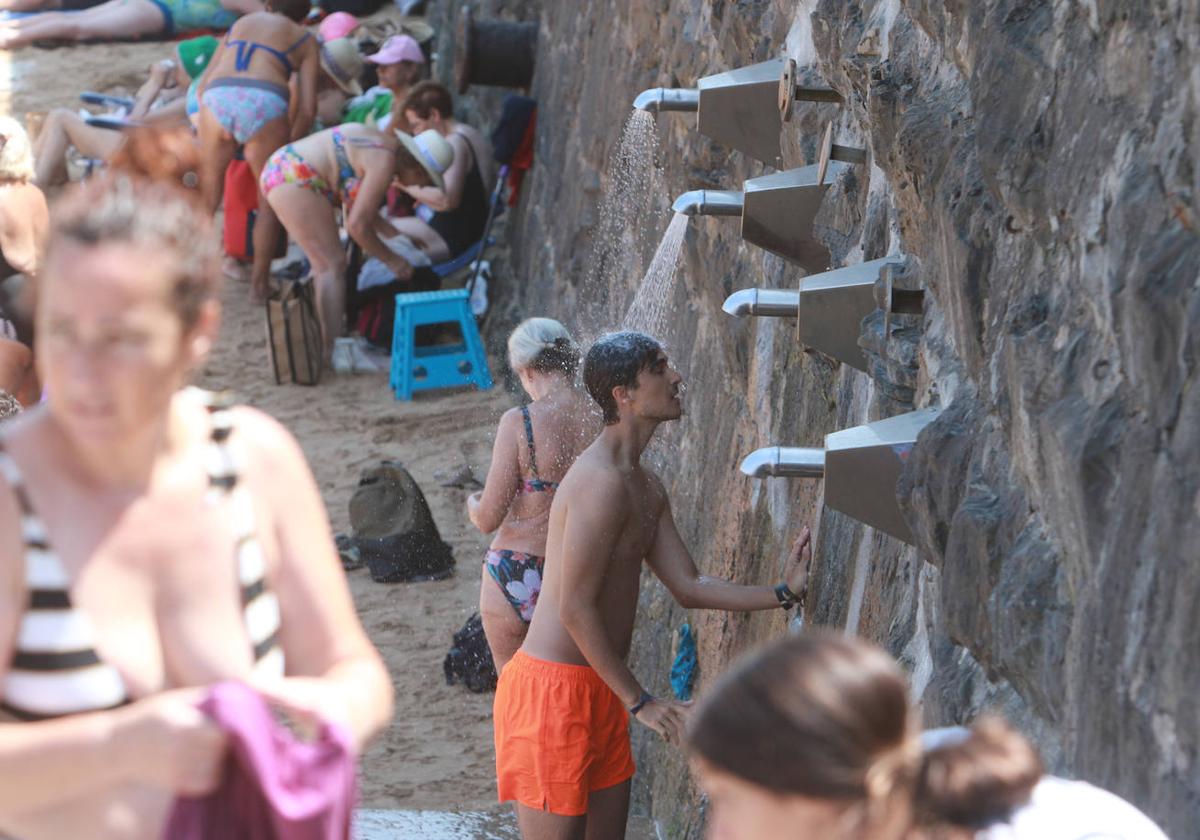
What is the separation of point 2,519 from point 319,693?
1.02ft

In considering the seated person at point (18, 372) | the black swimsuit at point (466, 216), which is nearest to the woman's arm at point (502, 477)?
the seated person at point (18, 372)

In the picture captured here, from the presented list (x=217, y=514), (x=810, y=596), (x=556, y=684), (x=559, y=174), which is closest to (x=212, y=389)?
(x=559, y=174)

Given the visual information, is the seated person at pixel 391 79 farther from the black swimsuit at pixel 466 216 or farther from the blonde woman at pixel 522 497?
the blonde woman at pixel 522 497

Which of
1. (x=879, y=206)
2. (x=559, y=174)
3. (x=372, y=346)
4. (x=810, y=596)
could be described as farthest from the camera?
(x=372, y=346)

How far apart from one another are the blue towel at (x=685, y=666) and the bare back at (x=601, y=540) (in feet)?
2.27

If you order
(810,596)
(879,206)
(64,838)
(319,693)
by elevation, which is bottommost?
(810,596)

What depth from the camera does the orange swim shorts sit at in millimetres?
3311

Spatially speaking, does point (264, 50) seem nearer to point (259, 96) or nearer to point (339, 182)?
point (259, 96)

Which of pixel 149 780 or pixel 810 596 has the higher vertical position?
pixel 149 780

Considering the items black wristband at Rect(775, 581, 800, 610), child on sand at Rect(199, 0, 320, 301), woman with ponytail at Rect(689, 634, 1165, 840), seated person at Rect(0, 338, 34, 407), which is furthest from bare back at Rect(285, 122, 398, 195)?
woman with ponytail at Rect(689, 634, 1165, 840)

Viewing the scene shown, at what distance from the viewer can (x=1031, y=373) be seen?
1728 mm

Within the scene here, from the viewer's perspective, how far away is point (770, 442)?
3.48 m

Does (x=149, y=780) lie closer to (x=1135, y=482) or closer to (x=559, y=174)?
(x=1135, y=482)

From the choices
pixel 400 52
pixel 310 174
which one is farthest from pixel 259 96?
pixel 400 52
